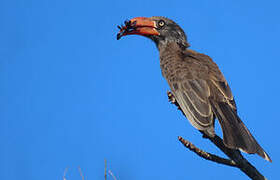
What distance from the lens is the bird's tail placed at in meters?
3.28

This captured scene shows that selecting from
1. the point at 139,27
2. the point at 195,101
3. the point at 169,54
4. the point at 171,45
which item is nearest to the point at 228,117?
the point at 195,101

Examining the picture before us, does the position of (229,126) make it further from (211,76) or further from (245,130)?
(211,76)

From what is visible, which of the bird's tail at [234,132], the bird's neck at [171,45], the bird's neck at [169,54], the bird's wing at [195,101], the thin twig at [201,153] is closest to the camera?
the thin twig at [201,153]

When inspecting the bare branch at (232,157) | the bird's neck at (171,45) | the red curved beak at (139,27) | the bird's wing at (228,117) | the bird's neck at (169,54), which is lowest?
the bare branch at (232,157)

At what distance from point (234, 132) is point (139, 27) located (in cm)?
232

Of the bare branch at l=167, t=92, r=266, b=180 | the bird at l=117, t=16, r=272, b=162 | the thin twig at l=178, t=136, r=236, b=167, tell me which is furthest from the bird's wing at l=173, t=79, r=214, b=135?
the thin twig at l=178, t=136, r=236, b=167

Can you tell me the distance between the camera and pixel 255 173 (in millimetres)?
3004

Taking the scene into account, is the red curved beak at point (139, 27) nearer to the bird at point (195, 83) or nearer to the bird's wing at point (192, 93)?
the bird at point (195, 83)

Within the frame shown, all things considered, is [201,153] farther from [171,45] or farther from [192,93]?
[171,45]

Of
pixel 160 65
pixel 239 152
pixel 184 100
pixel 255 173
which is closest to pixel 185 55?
pixel 160 65

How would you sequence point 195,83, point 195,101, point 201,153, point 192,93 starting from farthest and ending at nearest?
1. point 195,83
2. point 192,93
3. point 195,101
4. point 201,153

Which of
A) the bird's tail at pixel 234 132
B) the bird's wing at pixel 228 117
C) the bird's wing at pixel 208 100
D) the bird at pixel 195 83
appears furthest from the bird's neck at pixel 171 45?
the bird's tail at pixel 234 132

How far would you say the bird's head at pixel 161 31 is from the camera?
17.3 feet

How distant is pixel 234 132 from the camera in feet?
11.4
